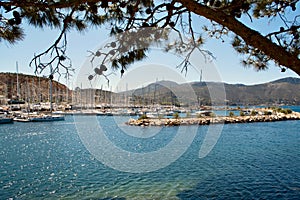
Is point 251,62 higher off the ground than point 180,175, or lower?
higher

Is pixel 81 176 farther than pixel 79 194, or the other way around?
pixel 81 176

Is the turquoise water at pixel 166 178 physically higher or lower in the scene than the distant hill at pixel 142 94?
lower

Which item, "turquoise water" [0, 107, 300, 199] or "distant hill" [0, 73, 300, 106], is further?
"distant hill" [0, 73, 300, 106]

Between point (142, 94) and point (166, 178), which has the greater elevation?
point (142, 94)

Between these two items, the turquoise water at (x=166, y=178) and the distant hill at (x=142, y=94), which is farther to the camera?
the distant hill at (x=142, y=94)

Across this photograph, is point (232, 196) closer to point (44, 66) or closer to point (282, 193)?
point (282, 193)

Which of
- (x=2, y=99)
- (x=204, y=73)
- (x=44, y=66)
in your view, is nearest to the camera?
(x=44, y=66)

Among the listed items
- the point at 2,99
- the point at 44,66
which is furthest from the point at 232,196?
the point at 2,99

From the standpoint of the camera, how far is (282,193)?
5570 millimetres

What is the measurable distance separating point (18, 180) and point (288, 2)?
7.71 m

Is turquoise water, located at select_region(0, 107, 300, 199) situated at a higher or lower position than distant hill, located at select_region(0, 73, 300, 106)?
lower

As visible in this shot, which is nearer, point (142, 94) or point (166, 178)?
point (166, 178)

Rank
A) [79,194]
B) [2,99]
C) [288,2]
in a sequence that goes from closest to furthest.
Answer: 1. [288,2]
2. [79,194]
3. [2,99]

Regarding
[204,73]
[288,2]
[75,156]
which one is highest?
[288,2]
